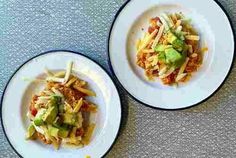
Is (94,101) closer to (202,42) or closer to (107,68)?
(107,68)

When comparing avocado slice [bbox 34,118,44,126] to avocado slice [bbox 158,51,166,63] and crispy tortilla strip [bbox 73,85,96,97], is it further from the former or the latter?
avocado slice [bbox 158,51,166,63]

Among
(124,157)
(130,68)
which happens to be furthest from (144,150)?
(130,68)

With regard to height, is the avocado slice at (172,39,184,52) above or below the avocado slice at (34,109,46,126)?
above

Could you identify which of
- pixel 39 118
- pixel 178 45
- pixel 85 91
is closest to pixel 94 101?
pixel 85 91

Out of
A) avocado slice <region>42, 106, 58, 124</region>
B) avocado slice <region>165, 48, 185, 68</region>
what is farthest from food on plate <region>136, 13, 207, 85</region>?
avocado slice <region>42, 106, 58, 124</region>

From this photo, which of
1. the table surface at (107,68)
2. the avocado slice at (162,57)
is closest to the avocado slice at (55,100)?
the table surface at (107,68)

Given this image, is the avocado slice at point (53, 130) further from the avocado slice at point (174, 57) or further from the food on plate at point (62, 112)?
the avocado slice at point (174, 57)
